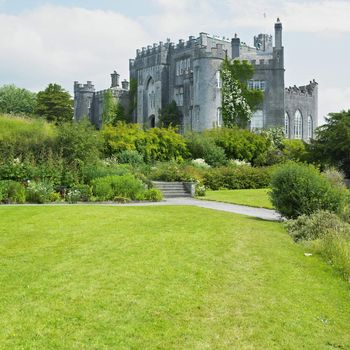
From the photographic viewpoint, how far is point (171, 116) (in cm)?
5438

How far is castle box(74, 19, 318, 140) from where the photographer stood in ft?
162

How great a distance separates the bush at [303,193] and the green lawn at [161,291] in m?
3.25

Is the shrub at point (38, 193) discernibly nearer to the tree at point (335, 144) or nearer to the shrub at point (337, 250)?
the shrub at point (337, 250)

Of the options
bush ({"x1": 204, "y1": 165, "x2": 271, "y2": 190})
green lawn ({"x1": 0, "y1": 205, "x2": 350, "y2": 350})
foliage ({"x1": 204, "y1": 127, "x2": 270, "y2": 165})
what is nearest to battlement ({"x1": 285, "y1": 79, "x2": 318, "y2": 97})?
foliage ({"x1": 204, "y1": 127, "x2": 270, "y2": 165})

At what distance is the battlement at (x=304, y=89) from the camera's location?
57.3 m

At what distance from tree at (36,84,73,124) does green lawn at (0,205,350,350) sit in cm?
5950

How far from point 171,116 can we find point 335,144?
2544cm

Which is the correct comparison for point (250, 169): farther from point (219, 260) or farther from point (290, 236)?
point (219, 260)

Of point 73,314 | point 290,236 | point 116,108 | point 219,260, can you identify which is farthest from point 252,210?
point 116,108

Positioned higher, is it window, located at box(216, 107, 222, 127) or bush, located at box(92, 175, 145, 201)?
window, located at box(216, 107, 222, 127)

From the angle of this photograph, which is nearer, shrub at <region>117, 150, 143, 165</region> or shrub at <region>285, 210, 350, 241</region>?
shrub at <region>285, 210, 350, 241</region>

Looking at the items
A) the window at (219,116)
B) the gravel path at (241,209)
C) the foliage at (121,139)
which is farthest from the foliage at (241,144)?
the gravel path at (241,209)

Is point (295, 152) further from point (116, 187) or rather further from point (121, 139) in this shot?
point (116, 187)

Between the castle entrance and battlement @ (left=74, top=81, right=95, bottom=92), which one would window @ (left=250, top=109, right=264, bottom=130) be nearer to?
the castle entrance
